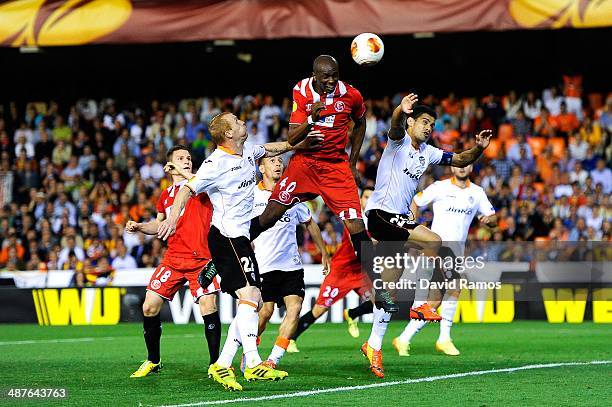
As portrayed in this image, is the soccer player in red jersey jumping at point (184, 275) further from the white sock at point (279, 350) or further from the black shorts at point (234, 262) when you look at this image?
the black shorts at point (234, 262)

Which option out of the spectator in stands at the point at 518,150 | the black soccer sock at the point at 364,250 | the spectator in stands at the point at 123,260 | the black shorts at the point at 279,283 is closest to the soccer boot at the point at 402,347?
the black soccer sock at the point at 364,250

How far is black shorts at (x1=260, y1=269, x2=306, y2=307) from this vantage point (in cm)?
1187

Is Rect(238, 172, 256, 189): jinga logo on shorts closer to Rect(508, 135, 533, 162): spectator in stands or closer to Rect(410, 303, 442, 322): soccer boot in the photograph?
Rect(410, 303, 442, 322): soccer boot

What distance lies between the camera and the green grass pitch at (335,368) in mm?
8828

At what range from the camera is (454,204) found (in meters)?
14.2

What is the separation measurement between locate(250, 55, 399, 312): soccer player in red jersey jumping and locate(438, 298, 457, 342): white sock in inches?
109

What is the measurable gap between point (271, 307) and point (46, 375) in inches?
104

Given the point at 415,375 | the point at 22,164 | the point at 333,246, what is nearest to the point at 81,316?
the point at 333,246

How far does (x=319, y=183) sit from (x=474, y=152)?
1704 millimetres

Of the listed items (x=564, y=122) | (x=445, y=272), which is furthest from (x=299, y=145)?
(x=564, y=122)

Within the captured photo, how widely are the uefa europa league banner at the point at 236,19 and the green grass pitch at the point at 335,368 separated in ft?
25.3

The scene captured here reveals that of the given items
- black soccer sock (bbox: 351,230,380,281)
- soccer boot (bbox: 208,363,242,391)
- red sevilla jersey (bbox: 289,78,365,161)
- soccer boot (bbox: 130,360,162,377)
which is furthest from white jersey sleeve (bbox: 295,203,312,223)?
soccer boot (bbox: 208,363,242,391)

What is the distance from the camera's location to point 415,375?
1055cm

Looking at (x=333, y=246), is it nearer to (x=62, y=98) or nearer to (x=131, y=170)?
(x=131, y=170)
